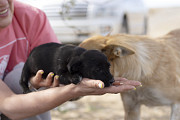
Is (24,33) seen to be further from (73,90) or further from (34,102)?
(73,90)

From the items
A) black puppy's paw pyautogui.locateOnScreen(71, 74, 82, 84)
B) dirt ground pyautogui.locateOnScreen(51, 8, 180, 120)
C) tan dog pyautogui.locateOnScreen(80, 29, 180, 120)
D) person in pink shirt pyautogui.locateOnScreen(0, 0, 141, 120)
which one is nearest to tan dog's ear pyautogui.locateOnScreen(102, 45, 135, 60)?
tan dog pyautogui.locateOnScreen(80, 29, 180, 120)

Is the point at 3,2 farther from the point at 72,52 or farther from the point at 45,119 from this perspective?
the point at 45,119

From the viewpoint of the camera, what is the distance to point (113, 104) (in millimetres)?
4887

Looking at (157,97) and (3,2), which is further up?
(3,2)

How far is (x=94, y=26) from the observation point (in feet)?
22.0

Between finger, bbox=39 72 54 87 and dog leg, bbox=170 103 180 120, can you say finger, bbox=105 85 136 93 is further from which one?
dog leg, bbox=170 103 180 120

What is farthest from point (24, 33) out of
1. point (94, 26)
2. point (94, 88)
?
point (94, 26)

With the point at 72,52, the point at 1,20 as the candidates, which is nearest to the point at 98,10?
the point at 1,20

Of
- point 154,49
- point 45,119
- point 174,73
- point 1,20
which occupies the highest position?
point 1,20

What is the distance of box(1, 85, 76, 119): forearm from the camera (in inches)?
73.9

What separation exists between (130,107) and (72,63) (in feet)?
5.89

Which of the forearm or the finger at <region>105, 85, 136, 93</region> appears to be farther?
the forearm

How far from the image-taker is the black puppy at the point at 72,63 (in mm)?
1816

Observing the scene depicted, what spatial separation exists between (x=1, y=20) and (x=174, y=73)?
2.15 metres
